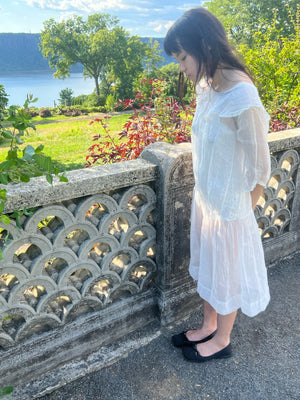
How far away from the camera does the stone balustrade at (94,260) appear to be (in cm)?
185

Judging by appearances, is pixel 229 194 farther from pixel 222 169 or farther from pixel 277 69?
pixel 277 69

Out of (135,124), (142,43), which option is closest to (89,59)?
(142,43)

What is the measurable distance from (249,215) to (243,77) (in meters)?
0.77

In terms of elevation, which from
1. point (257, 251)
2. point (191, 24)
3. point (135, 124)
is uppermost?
point (191, 24)

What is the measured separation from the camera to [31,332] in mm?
2078

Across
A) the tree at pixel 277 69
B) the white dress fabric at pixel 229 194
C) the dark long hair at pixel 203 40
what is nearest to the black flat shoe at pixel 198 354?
the white dress fabric at pixel 229 194

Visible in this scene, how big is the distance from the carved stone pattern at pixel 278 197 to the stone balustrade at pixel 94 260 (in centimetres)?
30

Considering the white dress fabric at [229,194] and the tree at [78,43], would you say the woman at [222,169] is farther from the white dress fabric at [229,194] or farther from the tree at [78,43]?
the tree at [78,43]

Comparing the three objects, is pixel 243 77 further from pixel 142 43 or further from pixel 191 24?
pixel 142 43

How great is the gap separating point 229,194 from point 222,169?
0.49ft

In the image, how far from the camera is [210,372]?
2205 millimetres

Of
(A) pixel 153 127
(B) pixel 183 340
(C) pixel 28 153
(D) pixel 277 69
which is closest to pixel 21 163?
(C) pixel 28 153

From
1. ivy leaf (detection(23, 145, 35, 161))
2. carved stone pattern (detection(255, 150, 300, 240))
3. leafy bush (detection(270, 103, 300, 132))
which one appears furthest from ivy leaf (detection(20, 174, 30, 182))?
leafy bush (detection(270, 103, 300, 132))

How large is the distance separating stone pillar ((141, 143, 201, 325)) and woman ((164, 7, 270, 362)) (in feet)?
0.61
